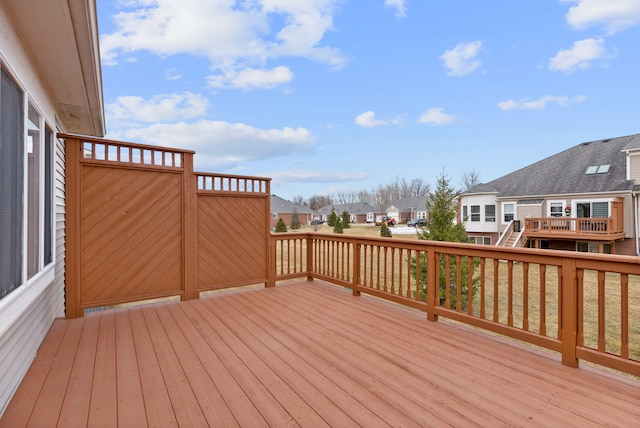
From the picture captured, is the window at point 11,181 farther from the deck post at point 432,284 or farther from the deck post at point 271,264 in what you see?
the deck post at point 432,284

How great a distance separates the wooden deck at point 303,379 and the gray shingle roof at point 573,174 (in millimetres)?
15242

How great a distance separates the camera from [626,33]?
32.1 ft

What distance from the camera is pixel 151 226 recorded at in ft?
12.5

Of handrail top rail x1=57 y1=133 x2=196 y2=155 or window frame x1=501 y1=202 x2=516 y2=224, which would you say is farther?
window frame x1=501 y1=202 x2=516 y2=224

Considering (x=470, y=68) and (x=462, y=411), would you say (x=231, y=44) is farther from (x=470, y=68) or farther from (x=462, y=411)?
(x=470, y=68)

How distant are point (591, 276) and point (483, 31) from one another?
975 centimetres

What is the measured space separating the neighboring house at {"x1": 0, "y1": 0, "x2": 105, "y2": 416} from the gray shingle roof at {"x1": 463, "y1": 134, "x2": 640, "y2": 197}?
693 inches

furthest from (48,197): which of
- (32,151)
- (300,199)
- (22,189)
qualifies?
(300,199)

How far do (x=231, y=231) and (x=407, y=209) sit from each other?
40330mm

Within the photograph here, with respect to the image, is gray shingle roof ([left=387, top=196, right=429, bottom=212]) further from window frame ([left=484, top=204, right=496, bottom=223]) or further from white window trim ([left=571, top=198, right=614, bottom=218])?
white window trim ([left=571, top=198, right=614, bottom=218])

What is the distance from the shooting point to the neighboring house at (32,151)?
5.76 ft

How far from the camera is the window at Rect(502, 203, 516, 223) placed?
15.8 metres

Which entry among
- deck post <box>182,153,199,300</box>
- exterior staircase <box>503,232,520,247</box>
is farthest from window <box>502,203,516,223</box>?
deck post <box>182,153,199,300</box>

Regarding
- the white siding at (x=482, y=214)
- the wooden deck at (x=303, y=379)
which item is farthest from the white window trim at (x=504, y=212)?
the wooden deck at (x=303, y=379)
